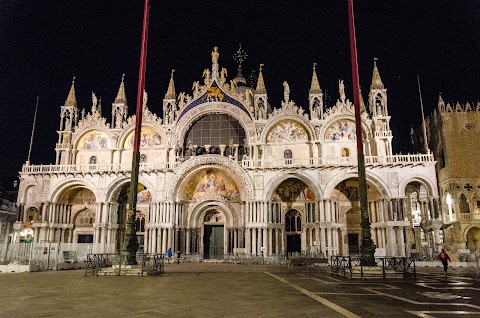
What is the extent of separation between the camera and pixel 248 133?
1447 inches

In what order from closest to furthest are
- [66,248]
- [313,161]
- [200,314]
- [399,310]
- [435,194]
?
[200,314] < [399,310] < [66,248] < [435,194] < [313,161]

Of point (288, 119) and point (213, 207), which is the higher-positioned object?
point (288, 119)

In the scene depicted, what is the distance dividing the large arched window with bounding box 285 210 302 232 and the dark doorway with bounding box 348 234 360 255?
15.1ft

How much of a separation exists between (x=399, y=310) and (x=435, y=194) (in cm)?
2745

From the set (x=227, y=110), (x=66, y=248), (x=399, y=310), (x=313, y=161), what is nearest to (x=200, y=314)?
(x=399, y=310)

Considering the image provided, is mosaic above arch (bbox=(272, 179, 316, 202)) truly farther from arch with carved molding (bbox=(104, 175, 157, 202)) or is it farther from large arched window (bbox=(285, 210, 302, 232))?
arch with carved molding (bbox=(104, 175, 157, 202))

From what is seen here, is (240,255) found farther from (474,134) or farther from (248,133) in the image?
(474,134)

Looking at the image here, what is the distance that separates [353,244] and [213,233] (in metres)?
13.2

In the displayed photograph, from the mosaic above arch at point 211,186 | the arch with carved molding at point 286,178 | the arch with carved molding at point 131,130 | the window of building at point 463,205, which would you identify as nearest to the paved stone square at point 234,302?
the arch with carved molding at point 286,178

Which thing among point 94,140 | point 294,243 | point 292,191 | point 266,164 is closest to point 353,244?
point 294,243

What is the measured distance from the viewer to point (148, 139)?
38469mm

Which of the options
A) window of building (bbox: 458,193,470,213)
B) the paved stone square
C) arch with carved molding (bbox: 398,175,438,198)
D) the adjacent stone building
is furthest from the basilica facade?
the paved stone square

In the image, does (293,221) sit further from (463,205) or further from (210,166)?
(463,205)

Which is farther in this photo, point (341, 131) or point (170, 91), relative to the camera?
point (170, 91)
